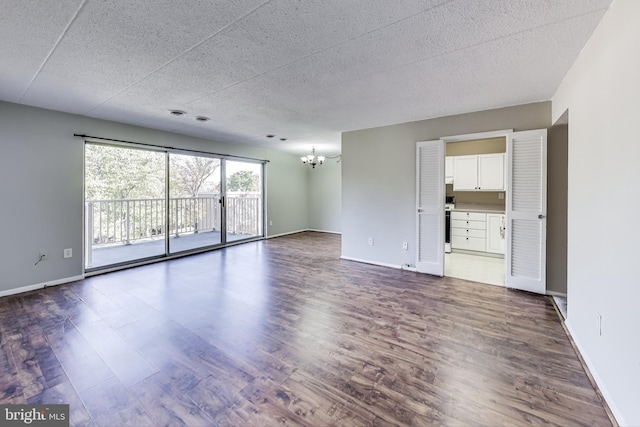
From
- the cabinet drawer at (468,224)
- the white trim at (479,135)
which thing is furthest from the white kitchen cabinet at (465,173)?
the white trim at (479,135)

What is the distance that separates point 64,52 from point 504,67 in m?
3.68

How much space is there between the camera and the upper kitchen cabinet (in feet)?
16.8

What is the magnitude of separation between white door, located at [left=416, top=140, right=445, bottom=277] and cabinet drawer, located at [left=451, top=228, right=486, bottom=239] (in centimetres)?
177

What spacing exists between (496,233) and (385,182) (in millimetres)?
2429

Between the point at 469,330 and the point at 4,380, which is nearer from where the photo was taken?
the point at 4,380

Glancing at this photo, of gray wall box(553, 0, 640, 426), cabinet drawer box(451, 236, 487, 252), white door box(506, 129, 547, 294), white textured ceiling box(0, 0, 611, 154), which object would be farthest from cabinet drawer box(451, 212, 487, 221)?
gray wall box(553, 0, 640, 426)

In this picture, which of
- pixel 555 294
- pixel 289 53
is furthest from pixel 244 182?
pixel 555 294

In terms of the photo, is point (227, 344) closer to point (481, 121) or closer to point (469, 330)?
point (469, 330)

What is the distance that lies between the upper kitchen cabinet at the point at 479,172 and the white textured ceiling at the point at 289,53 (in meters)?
2.06

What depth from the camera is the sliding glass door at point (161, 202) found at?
4648 mm

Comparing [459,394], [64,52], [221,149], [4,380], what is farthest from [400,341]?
[221,149]

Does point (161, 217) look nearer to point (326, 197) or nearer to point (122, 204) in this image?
point (122, 204)

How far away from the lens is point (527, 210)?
10.9ft

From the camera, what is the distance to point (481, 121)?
363 centimetres
